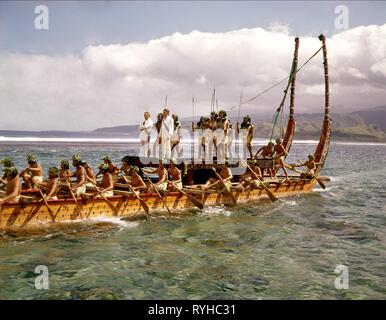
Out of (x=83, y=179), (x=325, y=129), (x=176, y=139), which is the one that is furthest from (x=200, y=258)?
(x=325, y=129)

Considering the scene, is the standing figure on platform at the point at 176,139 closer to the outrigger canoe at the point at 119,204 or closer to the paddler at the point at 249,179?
the outrigger canoe at the point at 119,204

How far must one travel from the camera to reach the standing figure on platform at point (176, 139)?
20.6 meters

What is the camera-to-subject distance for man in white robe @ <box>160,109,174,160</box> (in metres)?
19.7

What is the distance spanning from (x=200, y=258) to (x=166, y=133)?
9.34 m

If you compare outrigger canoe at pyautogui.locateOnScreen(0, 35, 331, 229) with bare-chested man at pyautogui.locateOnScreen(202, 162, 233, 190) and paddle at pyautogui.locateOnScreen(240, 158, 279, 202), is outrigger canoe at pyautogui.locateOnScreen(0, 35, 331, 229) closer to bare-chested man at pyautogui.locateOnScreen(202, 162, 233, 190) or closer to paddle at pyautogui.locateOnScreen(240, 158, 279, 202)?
paddle at pyautogui.locateOnScreen(240, 158, 279, 202)

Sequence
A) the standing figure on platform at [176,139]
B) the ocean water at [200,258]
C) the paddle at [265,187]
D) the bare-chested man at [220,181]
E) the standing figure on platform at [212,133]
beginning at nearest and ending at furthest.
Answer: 1. the ocean water at [200,258]
2. the bare-chested man at [220,181]
3. the standing figure on platform at [176,139]
4. the paddle at [265,187]
5. the standing figure on platform at [212,133]

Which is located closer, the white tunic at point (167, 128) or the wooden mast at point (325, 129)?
the white tunic at point (167, 128)

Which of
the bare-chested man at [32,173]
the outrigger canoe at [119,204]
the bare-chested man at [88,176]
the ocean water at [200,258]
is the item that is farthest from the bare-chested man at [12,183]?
the bare-chested man at [88,176]

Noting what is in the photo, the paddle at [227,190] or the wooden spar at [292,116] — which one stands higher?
the wooden spar at [292,116]

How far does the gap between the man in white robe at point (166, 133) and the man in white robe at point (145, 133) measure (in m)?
0.74

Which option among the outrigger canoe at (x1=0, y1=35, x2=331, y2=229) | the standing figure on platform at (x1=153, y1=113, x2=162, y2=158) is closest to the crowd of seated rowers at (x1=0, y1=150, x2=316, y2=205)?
the outrigger canoe at (x1=0, y1=35, x2=331, y2=229)

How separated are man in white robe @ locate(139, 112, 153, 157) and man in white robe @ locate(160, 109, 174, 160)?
0.74m

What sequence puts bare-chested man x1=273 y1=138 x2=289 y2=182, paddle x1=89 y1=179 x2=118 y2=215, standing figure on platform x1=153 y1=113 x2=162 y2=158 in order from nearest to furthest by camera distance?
paddle x1=89 y1=179 x2=118 y2=215 → standing figure on platform x1=153 y1=113 x2=162 y2=158 → bare-chested man x1=273 y1=138 x2=289 y2=182

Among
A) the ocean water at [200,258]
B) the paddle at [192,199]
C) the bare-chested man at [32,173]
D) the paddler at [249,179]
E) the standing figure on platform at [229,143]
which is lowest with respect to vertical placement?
the ocean water at [200,258]
